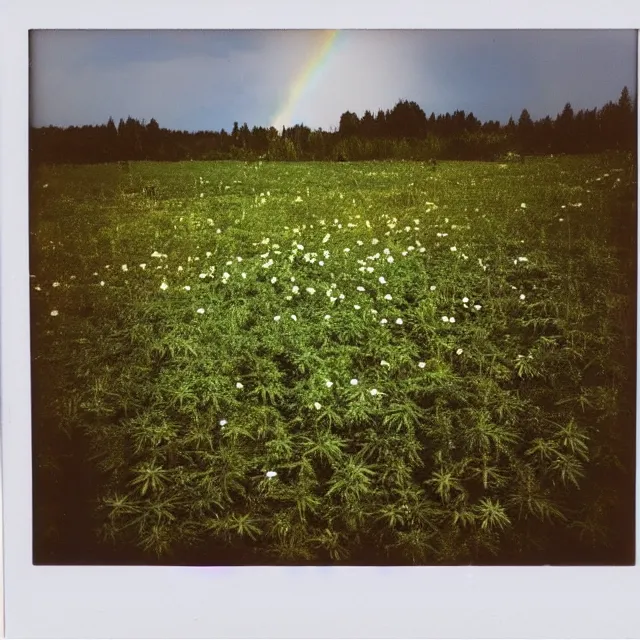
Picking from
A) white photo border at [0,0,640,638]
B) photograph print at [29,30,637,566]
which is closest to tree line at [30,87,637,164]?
photograph print at [29,30,637,566]

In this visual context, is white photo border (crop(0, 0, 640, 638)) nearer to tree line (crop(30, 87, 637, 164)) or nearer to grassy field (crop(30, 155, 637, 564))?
grassy field (crop(30, 155, 637, 564))

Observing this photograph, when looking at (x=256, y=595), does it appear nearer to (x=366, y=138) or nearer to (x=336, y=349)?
(x=336, y=349)

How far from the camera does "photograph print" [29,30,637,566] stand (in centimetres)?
238

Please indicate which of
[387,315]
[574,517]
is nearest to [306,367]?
[387,315]

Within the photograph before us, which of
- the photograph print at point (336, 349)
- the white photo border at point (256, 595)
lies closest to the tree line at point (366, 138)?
the photograph print at point (336, 349)

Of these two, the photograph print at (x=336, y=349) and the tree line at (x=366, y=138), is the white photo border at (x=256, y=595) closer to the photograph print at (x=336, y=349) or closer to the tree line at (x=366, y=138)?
the photograph print at (x=336, y=349)

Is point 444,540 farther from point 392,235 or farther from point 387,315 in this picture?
point 392,235

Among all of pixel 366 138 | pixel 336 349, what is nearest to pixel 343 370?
pixel 336 349

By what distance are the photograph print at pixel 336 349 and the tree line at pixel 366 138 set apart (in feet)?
0.04

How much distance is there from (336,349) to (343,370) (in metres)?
0.09

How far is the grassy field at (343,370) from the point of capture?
239 cm

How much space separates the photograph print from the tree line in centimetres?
1

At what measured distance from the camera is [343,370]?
2400 mm

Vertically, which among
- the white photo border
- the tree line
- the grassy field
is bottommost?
the white photo border
